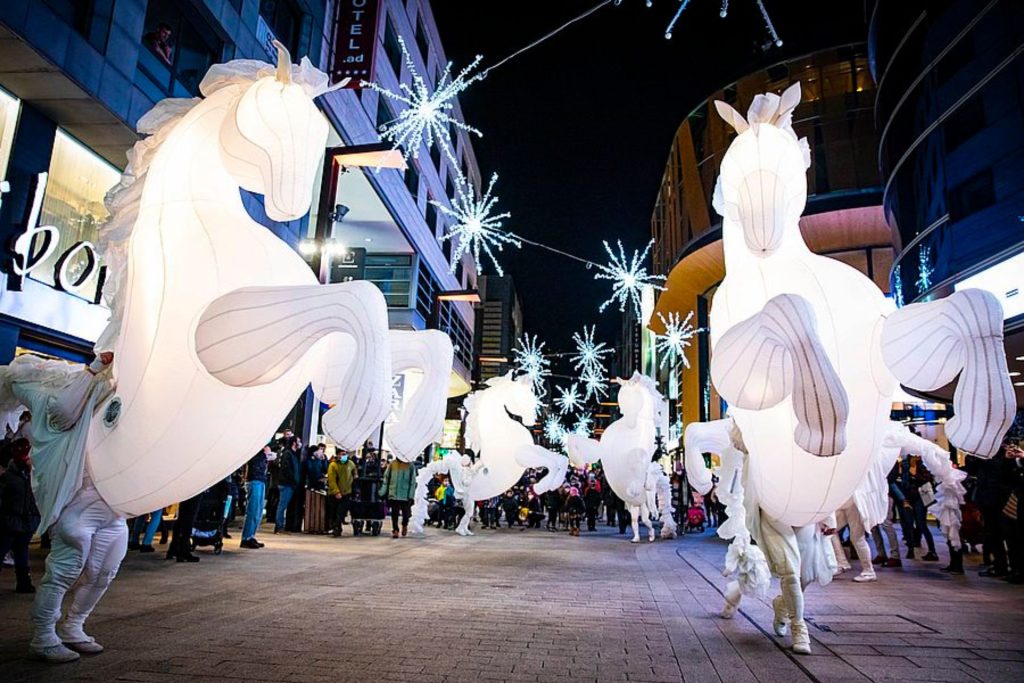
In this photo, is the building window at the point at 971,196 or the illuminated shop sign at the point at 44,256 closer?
the illuminated shop sign at the point at 44,256

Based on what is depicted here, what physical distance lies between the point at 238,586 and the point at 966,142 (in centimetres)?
1420

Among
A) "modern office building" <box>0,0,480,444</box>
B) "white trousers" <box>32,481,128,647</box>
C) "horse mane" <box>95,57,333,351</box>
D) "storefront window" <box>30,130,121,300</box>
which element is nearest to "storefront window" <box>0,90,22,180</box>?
"modern office building" <box>0,0,480,444</box>

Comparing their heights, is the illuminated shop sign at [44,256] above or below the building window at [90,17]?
→ below

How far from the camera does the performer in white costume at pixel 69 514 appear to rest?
3.77 m

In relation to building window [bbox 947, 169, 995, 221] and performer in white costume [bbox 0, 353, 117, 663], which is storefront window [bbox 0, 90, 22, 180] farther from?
building window [bbox 947, 169, 995, 221]

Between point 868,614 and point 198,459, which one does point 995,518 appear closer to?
point 868,614

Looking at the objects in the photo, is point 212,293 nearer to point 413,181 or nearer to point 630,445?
point 630,445

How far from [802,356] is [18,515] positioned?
6.67m

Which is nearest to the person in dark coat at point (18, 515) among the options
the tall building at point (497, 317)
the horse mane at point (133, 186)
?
the horse mane at point (133, 186)

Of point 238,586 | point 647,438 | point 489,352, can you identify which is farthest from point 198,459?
point 489,352

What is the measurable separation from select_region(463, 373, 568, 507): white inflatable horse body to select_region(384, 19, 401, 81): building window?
13.7 m

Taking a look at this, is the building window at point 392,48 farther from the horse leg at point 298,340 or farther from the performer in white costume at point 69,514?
the horse leg at point 298,340

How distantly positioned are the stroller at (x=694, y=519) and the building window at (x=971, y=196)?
9953 mm

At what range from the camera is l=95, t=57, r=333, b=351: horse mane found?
400 centimetres
